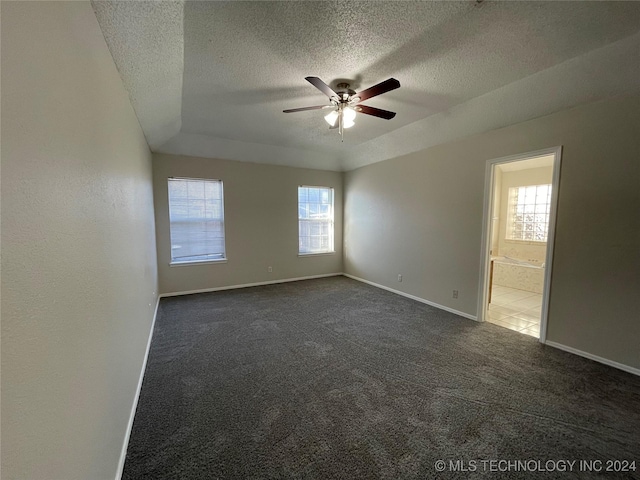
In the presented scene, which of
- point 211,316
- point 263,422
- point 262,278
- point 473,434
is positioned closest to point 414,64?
point 473,434

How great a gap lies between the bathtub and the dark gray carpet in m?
2.49

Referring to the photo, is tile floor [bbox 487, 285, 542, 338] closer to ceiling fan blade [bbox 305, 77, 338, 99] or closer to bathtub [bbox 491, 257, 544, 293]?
bathtub [bbox 491, 257, 544, 293]

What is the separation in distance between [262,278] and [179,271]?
1503mm

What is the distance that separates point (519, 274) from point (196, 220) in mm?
6252

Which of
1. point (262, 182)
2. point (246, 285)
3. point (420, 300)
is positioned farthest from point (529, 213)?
point (246, 285)

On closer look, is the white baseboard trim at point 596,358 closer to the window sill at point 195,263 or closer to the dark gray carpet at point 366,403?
the dark gray carpet at point 366,403

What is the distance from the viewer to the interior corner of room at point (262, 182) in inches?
30.8

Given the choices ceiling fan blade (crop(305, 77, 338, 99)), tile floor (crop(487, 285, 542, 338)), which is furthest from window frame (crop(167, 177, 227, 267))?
tile floor (crop(487, 285, 542, 338))

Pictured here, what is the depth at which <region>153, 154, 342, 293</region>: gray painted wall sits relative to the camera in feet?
14.8

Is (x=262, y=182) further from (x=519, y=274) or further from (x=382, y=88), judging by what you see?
(x=519, y=274)

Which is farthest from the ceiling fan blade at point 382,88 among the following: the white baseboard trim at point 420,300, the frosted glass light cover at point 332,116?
the white baseboard trim at point 420,300

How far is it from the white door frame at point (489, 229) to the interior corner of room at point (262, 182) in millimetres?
19

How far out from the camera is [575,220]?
8.75 feet

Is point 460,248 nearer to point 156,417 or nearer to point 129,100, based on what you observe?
point 156,417
